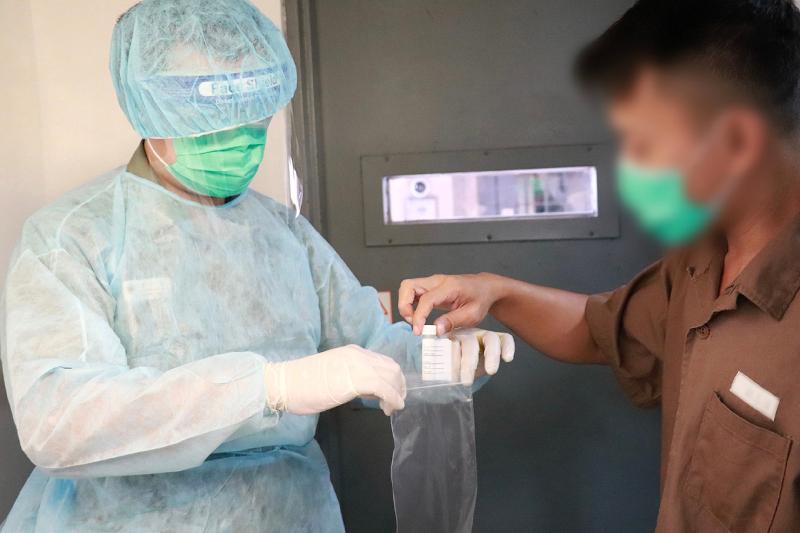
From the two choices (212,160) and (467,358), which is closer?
(212,160)

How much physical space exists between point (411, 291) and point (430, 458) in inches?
11.7

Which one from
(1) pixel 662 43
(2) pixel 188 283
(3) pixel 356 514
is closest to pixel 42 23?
(2) pixel 188 283

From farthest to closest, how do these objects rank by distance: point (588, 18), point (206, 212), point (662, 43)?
point (588, 18)
point (206, 212)
point (662, 43)

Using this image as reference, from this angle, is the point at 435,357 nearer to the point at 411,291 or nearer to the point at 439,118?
the point at 411,291

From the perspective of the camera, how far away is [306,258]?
1.41m

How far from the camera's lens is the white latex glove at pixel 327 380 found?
3.62ft

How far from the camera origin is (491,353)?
1.37 m

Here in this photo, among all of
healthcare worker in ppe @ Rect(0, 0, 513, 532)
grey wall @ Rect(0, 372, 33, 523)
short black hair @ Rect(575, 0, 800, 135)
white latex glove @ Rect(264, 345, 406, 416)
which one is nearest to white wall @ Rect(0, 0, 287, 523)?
healthcare worker in ppe @ Rect(0, 0, 513, 532)

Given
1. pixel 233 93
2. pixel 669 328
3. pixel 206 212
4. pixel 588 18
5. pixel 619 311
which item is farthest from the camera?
pixel 588 18

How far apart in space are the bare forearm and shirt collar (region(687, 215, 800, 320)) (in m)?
0.44

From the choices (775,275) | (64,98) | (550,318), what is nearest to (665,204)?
(775,275)

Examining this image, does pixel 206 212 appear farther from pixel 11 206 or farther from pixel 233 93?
pixel 11 206

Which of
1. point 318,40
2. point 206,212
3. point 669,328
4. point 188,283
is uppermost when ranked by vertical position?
point 318,40

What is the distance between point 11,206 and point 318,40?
664 mm
